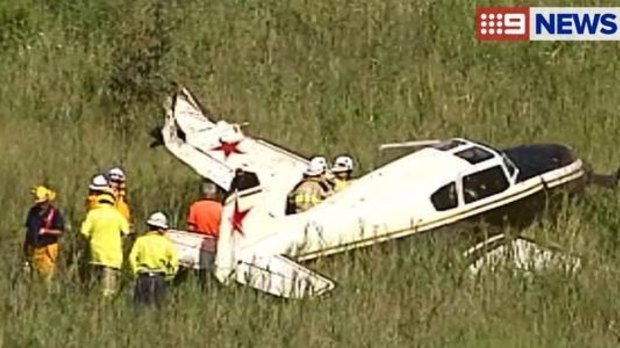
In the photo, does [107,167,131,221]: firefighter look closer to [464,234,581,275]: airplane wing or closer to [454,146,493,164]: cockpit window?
[454,146,493,164]: cockpit window

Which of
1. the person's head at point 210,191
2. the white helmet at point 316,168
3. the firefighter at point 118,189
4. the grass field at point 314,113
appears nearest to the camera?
the grass field at point 314,113

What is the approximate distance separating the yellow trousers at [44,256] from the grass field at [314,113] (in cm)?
21

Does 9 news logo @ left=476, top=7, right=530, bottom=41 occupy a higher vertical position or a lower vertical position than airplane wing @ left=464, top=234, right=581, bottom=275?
higher

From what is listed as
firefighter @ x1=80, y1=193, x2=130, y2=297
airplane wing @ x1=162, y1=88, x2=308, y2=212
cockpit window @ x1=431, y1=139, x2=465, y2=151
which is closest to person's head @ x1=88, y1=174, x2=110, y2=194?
firefighter @ x1=80, y1=193, x2=130, y2=297

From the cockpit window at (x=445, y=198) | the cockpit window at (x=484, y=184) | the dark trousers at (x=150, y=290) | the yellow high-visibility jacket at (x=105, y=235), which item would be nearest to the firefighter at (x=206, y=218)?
the yellow high-visibility jacket at (x=105, y=235)

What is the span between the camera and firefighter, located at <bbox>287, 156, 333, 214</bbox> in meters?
15.6

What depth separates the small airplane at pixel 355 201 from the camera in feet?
46.2

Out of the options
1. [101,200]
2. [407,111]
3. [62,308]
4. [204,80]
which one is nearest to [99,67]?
[204,80]

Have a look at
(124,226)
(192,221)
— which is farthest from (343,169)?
(124,226)

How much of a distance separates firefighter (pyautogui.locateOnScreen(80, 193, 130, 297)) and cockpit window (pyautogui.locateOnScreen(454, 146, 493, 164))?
138 inches

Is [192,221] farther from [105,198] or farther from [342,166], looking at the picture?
[342,166]

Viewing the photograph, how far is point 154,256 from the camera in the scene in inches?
557

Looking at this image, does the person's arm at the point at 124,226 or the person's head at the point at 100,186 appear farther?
the person's head at the point at 100,186

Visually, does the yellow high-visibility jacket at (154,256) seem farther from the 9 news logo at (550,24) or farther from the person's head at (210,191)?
the 9 news logo at (550,24)
